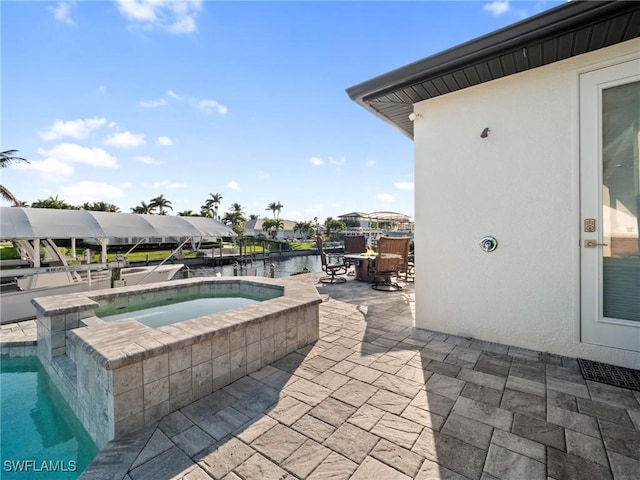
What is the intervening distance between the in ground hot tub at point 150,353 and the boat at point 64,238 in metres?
5.48

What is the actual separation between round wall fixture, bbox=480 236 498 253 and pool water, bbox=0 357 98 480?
456 centimetres

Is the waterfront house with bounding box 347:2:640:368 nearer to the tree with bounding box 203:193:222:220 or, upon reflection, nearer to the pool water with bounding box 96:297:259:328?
the pool water with bounding box 96:297:259:328

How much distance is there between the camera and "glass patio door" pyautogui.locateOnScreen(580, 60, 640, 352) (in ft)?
9.55

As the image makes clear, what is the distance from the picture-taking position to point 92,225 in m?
9.34

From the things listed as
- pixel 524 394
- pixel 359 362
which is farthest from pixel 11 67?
pixel 524 394

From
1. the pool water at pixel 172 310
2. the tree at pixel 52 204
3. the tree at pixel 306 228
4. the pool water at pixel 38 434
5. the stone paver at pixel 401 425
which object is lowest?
the pool water at pixel 38 434

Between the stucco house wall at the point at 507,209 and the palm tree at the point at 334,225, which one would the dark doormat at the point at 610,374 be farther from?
the palm tree at the point at 334,225

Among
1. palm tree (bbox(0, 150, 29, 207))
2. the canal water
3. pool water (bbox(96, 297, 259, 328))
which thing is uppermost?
palm tree (bbox(0, 150, 29, 207))

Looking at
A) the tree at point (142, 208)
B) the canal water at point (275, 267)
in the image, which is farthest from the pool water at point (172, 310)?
the tree at point (142, 208)

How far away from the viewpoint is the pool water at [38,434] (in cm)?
212

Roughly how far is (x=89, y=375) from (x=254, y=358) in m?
1.42

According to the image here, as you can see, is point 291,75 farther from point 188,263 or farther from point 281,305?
point 188,263

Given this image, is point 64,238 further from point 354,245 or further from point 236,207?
point 236,207

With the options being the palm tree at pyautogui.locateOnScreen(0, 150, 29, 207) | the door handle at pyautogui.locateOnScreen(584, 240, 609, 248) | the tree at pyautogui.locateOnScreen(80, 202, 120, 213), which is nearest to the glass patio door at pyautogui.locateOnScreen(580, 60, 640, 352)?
the door handle at pyautogui.locateOnScreen(584, 240, 609, 248)
